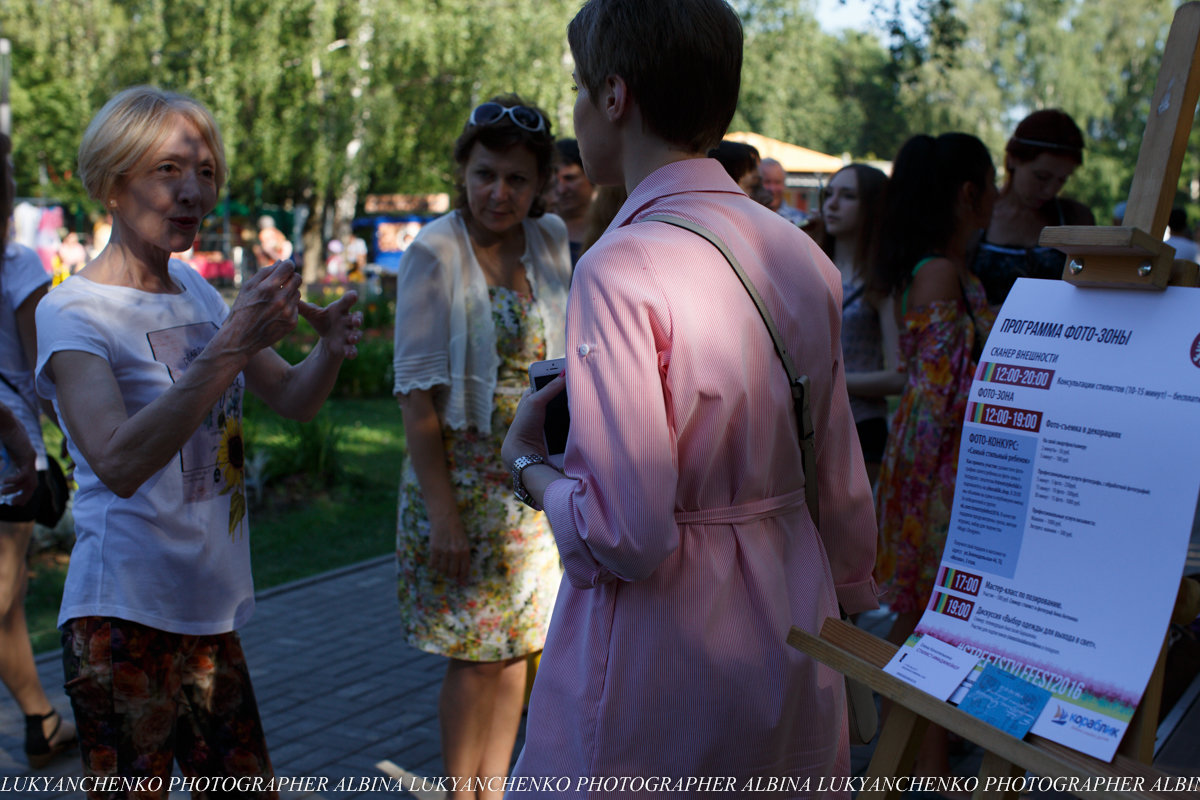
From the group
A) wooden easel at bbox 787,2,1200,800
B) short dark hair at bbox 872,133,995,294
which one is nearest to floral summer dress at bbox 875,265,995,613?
short dark hair at bbox 872,133,995,294

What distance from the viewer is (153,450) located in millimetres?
2248

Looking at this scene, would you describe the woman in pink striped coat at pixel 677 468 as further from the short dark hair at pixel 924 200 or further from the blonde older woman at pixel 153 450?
the short dark hair at pixel 924 200

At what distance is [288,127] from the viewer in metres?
23.9

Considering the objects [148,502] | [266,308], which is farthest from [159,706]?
[266,308]

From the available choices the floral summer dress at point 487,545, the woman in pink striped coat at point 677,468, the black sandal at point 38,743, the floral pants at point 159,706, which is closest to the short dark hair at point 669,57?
the woman in pink striped coat at point 677,468

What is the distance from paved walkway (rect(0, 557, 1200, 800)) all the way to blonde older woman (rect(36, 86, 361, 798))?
1.32 metres

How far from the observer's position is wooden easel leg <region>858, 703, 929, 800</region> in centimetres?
175

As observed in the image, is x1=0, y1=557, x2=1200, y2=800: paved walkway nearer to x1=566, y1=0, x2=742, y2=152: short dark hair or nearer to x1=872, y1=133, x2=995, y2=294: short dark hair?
x1=872, y1=133, x2=995, y2=294: short dark hair

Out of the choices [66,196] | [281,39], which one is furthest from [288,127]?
[66,196]

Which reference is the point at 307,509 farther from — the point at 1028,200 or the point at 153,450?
the point at 153,450

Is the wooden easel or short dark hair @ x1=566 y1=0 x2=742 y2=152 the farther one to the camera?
short dark hair @ x1=566 y1=0 x2=742 y2=152

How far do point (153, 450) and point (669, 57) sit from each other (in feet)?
4.43

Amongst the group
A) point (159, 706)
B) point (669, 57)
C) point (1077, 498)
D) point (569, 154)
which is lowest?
point (159, 706)

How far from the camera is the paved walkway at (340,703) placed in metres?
3.85
